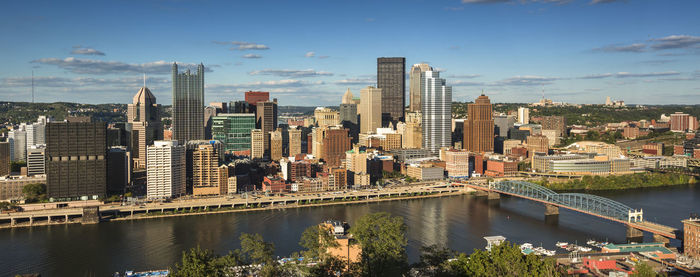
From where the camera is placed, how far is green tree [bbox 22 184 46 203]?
34406mm

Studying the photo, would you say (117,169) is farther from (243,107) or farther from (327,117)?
(327,117)

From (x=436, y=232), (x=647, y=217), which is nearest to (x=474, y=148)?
(x=647, y=217)

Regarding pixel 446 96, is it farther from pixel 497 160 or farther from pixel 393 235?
pixel 393 235

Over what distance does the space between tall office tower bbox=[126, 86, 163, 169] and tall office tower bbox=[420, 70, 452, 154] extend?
29155mm

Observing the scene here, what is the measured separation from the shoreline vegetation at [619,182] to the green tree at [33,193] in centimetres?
3567

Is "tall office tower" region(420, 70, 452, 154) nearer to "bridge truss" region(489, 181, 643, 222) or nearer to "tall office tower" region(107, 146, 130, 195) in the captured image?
"bridge truss" region(489, 181, 643, 222)

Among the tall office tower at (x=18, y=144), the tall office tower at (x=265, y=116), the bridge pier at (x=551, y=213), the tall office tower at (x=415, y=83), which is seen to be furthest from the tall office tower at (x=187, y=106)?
the bridge pier at (x=551, y=213)

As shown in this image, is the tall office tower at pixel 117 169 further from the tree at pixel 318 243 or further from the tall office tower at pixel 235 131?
the tree at pixel 318 243

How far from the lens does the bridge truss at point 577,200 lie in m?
27.8

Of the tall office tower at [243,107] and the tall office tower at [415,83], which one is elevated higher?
the tall office tower at [415,83]

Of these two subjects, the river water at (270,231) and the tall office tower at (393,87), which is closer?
the river water at (270,231)

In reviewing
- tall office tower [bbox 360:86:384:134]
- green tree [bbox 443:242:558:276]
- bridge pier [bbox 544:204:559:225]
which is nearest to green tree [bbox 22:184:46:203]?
green tree [bbox 443:242:558:276]

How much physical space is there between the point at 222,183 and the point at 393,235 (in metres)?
23.0

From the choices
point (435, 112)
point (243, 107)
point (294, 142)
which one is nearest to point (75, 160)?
point (294, 142)
